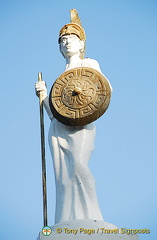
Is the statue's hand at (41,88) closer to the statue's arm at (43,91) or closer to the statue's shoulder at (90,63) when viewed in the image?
the statue's arm at (43,91)

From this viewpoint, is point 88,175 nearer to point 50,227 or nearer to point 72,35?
point 50,227

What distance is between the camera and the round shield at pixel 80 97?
13016 millimetres

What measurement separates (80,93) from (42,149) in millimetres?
1166

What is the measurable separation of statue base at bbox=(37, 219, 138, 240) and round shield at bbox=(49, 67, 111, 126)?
188 cm

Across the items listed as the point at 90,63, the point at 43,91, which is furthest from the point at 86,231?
the point at 90,63

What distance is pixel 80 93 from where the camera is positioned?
13070 millimetres

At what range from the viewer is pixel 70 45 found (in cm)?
1394

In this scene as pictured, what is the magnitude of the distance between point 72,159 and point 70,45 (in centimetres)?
223

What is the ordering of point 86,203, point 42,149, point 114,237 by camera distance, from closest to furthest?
point 114,237 → point 86,203 → point 42,149

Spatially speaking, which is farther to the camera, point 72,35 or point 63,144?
point 72,35

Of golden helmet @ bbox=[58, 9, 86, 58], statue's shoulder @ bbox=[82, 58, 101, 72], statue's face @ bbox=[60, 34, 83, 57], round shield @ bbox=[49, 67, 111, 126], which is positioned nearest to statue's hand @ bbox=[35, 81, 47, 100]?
round shield @ bbox=[49, 67, 111, 126]

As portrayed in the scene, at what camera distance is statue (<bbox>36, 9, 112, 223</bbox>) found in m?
12.5

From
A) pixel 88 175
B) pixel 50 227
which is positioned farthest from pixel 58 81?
pixel 50 227

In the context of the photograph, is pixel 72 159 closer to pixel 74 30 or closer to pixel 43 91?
pixel 43 91
